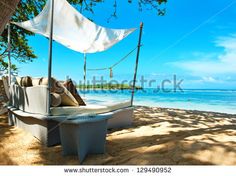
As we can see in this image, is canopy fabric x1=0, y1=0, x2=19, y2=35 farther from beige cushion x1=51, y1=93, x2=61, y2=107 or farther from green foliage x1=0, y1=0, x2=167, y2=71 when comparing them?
green foliage x1=0, y1=0, x2=167, y2=71

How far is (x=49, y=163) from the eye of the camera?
1830 millimetres

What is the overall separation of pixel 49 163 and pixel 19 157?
1.21 feet

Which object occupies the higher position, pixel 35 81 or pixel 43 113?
pixel 35 81

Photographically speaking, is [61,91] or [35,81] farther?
[35,81]

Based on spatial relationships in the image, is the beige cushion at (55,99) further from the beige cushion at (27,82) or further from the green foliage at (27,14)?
the green foliage at (27,14)

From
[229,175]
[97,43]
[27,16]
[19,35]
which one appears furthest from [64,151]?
Answer: [19,35]

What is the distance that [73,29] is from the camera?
11.2 ft

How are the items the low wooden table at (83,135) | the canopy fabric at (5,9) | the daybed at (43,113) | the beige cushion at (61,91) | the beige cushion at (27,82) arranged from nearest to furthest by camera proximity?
the canopy fabric at (5,9) < the low wooden table at (83,135) < the daybed at (43,113) < the beige cushion at (61,91) < the beige cushion at (27,82)

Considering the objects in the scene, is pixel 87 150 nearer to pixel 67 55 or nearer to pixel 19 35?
pixel 67 55

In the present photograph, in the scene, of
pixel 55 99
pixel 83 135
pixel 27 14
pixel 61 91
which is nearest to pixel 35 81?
pixel 61 91

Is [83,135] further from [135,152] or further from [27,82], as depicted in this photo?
[27,82]

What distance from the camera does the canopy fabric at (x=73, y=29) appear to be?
9.66 ft

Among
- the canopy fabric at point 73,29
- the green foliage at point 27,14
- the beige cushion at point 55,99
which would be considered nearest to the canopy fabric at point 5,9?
the beige cushion at point 55,99

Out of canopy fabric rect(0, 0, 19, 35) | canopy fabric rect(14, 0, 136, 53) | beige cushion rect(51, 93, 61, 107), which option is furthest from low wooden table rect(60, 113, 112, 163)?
canopy fabric rect(14, 0, 136, 53)
